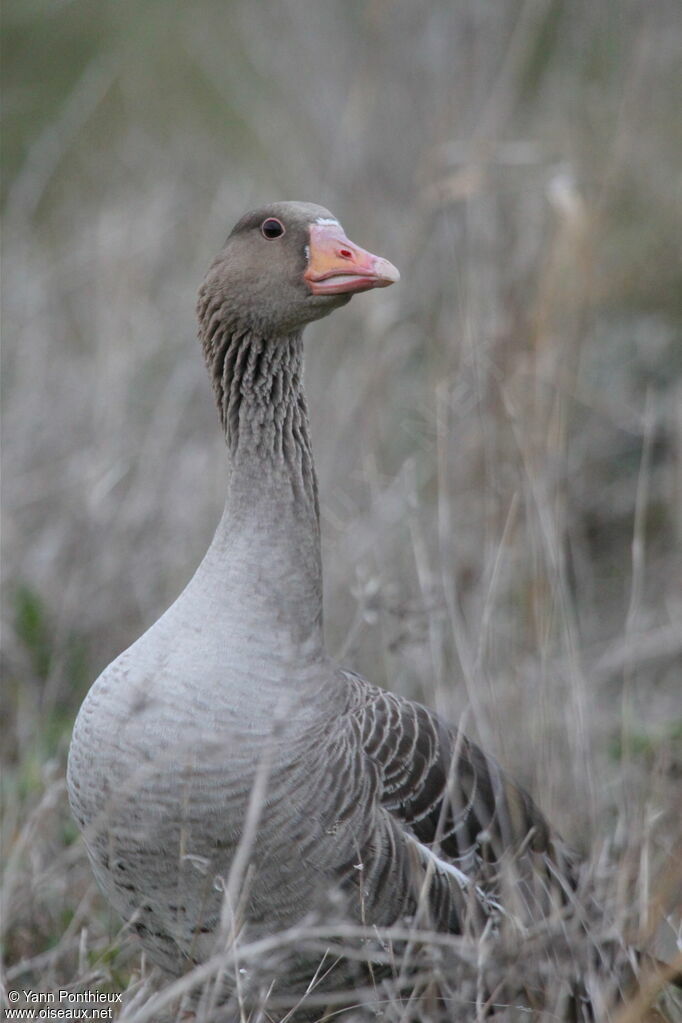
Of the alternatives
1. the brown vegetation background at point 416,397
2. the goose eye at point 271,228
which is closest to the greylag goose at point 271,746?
Answer: the goose eye at point 271,228

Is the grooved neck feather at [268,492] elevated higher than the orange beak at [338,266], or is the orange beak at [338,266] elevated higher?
the orange beak at [338,266]

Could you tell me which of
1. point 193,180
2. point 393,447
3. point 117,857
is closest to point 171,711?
point 117,857

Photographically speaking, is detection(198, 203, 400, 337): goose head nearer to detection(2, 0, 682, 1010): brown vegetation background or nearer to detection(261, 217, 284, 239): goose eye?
detection(261, 217, 284, 239): goose eye

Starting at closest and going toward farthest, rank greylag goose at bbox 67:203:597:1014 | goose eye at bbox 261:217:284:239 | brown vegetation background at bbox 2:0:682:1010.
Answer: greylag goose at bbox 67:203:597:1014 < goose eye at bbox 261:217:284:239 < brown vegetation background at bbox 2:0:682:1010

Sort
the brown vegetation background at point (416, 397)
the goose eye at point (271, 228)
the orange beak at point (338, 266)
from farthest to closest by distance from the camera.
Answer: the brown vegetation background at point (416, 397) → the goose eye at point (271, 228) → the orange beak at point (338, 266)

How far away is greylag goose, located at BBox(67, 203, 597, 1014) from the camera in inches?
114

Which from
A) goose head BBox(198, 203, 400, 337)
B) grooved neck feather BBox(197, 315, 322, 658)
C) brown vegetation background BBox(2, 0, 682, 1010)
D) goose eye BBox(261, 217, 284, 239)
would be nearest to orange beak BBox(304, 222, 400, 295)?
goose head BBox(198, 203, 400, 337)

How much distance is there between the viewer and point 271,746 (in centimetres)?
287

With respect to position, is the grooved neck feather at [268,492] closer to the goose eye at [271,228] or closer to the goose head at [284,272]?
the goose head at [284,272]

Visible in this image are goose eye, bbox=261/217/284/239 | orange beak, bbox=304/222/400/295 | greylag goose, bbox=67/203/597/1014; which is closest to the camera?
greylag goose, bbox=67/203/597/1014

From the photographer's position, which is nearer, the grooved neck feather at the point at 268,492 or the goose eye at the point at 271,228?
the grooved neck feather at the point at 268,492

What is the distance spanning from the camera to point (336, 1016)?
10.6ft

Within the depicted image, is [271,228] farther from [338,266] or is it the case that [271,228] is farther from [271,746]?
[271,746]

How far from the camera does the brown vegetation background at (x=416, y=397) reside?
160 inches
